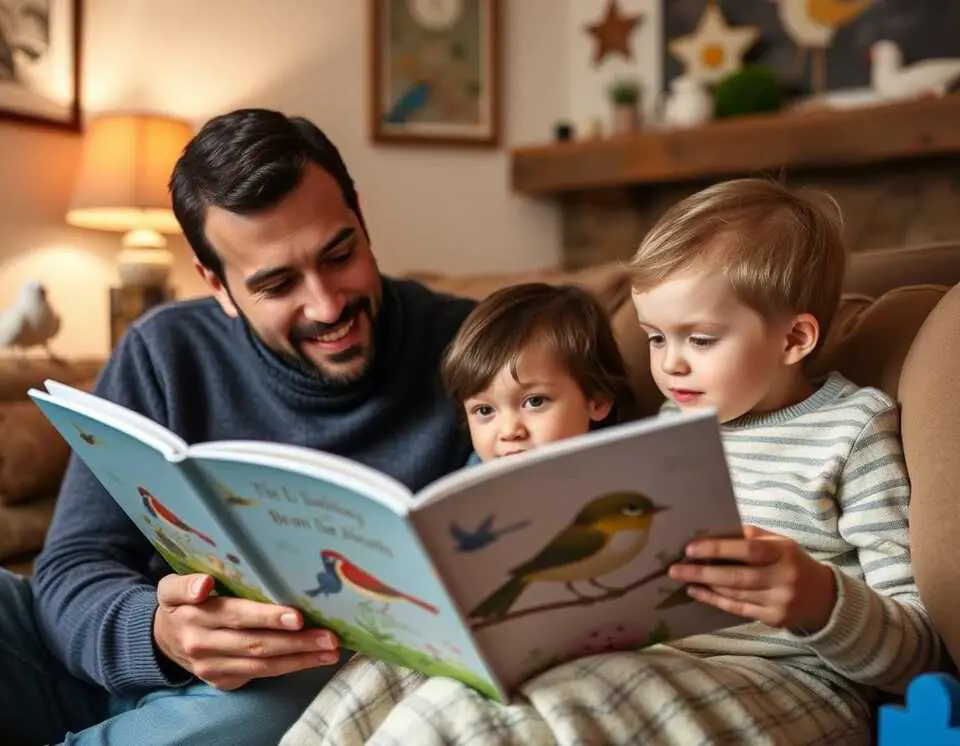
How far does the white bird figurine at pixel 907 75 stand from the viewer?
2.94 m

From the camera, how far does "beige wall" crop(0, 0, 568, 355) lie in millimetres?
3230

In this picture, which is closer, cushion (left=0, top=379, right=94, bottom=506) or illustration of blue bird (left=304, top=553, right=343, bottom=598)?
illustration of blue bird (left=304, top=553, right=343, bottom=598)

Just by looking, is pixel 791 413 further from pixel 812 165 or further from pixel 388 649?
pixel 812 165

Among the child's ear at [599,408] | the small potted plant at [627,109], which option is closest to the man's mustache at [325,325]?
the child's ear at [599,408]

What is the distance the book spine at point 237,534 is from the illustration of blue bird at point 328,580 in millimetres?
42

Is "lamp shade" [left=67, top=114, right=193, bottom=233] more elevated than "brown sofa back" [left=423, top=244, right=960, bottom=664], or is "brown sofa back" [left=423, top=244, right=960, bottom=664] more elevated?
"lamp shade" [left=67, top=114, right=193, bottom=233]

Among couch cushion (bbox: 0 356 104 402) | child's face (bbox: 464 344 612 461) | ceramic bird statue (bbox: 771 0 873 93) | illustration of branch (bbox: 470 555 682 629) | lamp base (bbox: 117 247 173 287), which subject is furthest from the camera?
ceramic bird statue (bbox: 771 0 873 93)

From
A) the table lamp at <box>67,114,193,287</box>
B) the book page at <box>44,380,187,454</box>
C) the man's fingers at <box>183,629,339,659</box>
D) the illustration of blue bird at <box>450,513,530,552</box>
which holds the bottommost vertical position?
the man's fingers at <box>183,629,339,659</box>

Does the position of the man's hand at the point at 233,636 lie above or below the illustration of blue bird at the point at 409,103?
below

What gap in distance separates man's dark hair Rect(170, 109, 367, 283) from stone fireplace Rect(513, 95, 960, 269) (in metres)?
1.58

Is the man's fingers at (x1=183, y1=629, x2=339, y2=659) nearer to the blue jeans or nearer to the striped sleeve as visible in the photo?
the blue jeans

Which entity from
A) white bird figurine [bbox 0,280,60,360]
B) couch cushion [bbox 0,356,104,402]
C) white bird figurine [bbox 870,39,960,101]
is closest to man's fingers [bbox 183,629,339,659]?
couch cushion [bbox 0,356,104,402]

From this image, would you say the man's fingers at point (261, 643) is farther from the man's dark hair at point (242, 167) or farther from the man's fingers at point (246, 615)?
the man's dark hair at point (242, 167)

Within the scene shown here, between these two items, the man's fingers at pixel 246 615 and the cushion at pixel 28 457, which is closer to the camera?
the man's fingers at pixel 246 615
